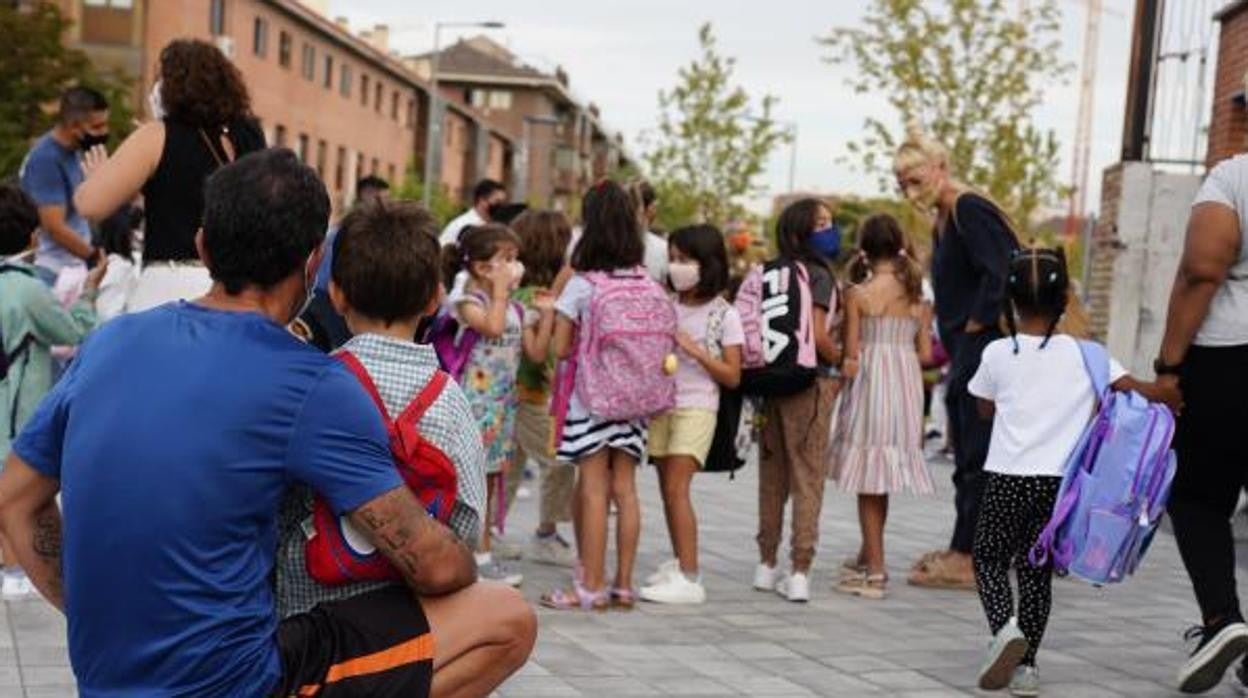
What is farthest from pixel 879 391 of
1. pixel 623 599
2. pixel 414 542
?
pixel 414 542

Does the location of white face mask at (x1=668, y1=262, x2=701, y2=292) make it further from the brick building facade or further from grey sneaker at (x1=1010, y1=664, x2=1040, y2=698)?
the brick building facade

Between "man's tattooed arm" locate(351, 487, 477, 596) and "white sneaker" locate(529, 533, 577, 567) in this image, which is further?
"white sneaker" locate(529, 533, 577, 567)

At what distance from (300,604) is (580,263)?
13.7ft

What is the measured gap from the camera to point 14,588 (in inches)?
269

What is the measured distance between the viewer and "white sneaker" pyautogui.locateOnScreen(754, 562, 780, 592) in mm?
8320

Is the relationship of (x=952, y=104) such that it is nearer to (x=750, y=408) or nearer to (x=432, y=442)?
(x=750, y=408)

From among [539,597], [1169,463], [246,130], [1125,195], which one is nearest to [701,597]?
[539,597]

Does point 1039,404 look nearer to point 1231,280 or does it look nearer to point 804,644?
point 1231,280

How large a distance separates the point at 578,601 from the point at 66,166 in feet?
→ 11.8

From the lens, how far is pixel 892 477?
8.23 m

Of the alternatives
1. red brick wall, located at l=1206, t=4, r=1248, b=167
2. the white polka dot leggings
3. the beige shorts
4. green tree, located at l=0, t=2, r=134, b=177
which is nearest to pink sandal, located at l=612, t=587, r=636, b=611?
the beige shorts

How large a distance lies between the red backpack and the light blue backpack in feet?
10.7

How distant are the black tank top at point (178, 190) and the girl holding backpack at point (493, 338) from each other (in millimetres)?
1763

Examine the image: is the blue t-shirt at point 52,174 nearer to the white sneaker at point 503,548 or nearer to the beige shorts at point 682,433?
the white sneaker at point 503,548
